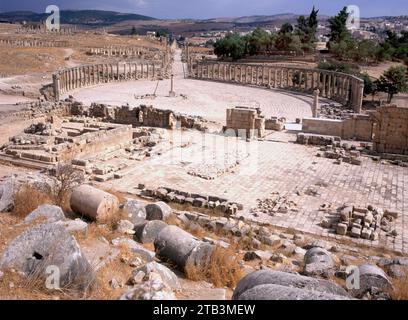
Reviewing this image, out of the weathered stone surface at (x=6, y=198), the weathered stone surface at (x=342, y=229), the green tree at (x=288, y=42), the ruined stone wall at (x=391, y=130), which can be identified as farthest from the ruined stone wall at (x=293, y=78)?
the weathered stone surface at (x=6, y=198)

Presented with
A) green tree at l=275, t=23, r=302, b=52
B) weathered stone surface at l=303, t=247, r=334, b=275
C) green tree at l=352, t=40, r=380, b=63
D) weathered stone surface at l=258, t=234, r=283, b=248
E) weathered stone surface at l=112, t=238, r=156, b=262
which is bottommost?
weathered stone surface at l=258, t=234, r=283, b=248

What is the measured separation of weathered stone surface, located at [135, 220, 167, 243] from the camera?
9.84 m

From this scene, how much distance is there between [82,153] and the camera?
22266mm

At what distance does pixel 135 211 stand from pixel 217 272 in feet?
12.8

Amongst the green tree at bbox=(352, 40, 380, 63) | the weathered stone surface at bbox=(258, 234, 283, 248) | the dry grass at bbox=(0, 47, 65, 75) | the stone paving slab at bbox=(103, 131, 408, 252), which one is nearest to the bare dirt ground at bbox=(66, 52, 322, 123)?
the dry grass at bbox=(0, 47, 65, 75)

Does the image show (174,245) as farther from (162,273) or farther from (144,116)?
(144,116)

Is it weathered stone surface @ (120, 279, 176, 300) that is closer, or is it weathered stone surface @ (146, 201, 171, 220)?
weathered stone surface @ (120, 279, 176, 300)

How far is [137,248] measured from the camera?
890cm

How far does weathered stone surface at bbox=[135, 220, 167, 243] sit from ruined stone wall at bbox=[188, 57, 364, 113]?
3055 centimetres

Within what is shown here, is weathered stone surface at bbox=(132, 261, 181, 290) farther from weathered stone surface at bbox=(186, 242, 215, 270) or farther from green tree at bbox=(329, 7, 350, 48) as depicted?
green tree at bbox=(329, 7, 350, 48)

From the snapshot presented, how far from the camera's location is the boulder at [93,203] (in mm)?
10443

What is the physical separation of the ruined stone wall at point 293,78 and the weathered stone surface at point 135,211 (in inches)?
1156

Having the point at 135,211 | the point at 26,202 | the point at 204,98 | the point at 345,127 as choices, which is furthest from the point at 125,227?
the point at 204,98
